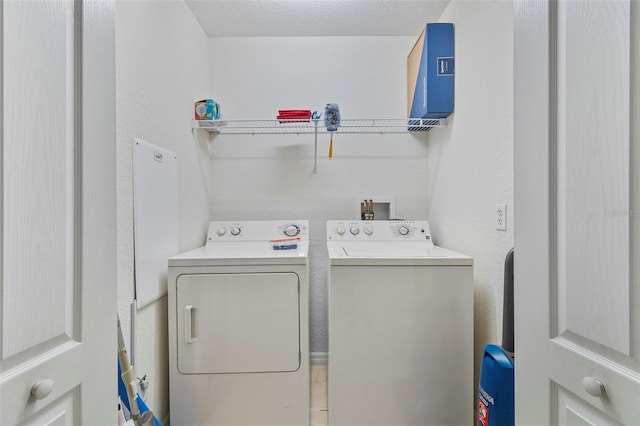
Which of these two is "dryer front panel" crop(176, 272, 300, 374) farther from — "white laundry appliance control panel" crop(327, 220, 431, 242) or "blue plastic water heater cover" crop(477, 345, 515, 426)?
"blue plastic water heater cover" crop(477, 345, 515, 426)

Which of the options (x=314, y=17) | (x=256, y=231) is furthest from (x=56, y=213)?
(x=314, y=17)

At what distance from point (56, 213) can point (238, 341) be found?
3.59ft

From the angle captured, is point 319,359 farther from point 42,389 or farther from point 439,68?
point 439,68

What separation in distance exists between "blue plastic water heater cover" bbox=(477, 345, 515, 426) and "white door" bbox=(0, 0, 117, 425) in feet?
4.07

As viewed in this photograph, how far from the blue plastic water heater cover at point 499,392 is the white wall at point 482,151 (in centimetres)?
38

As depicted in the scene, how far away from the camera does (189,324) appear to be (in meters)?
1.44

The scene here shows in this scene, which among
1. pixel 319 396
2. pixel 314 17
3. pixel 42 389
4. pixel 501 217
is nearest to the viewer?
pixel 42 389

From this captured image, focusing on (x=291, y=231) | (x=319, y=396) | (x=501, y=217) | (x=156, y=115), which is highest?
(x=156, y=115)

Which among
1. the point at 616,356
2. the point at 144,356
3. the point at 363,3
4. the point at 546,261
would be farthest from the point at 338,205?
the point at 616,356

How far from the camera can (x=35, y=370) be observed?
1.74 ft

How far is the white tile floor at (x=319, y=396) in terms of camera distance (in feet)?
5.41

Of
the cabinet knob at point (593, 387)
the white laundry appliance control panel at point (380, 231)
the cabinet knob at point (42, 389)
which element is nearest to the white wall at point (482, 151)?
the white laundry appliance control panel at point (380, 231)

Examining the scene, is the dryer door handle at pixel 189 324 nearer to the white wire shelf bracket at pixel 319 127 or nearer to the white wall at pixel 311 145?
the white wall at pixel 311 145

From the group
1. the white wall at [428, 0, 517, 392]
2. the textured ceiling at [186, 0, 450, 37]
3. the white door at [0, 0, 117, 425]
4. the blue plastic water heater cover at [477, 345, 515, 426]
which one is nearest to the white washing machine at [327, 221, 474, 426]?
the white wall at [428, 0, 517, 392]
